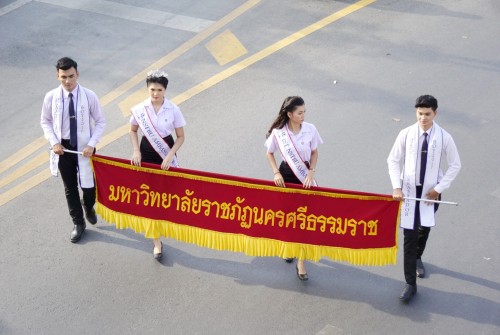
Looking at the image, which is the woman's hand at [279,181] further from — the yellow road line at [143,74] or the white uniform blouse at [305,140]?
the yellow road line at [143,74]

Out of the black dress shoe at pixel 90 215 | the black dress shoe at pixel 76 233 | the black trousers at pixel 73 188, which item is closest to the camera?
the black trousers at pixel 73 188

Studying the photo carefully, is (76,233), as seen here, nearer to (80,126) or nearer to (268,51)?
(80,126)

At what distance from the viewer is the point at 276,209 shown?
7.12 metres

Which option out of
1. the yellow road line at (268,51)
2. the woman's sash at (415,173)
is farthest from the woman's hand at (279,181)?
A: the yellow road line at (268,51)

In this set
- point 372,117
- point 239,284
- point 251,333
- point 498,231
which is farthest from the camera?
point 372,117

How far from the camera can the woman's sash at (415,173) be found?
6816mm

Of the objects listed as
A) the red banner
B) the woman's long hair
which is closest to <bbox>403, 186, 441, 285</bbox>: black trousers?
the red banner

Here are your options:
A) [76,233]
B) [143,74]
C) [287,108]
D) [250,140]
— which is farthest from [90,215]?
[143,74]

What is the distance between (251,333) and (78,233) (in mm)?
2112

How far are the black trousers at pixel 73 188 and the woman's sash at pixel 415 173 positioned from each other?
2.90 metres

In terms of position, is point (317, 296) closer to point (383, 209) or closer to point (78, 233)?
point (383, 209)

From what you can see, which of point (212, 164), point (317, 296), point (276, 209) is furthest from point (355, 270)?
point (212, 164)

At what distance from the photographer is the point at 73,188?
7887mm

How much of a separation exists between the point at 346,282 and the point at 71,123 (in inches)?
111
